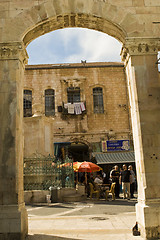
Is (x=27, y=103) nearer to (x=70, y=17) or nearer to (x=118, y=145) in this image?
(x=118, y=145)

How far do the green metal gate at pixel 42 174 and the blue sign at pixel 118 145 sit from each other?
11.3 metres

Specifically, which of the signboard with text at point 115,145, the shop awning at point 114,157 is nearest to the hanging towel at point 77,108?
the signboard with text at point 115,145

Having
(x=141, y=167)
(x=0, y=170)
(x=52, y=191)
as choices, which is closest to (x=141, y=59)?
(x=141, y=167)

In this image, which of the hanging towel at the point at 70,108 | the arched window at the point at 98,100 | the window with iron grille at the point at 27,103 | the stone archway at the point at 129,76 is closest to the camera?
the stone archway at the point at 129,76

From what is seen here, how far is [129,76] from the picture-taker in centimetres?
761

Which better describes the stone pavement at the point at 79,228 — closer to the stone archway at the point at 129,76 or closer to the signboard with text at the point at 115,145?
the stone archway at the point at 129,76

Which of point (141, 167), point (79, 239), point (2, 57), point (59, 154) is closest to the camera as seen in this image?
point (79, 239)

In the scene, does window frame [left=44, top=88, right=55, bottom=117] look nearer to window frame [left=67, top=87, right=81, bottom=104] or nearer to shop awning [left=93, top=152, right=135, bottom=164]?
window frame [left=67, top=87, right=81, bottom=104]

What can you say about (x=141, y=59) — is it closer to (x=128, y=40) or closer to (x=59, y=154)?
(x=128, y=40)

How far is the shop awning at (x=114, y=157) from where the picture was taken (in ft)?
78.5

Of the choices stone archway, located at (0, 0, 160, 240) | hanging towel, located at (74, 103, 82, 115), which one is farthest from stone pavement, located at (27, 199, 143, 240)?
hanging towel, located at (74, 103, 82, 115)

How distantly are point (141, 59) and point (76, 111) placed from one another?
742 inches

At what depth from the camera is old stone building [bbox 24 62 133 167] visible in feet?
84.5

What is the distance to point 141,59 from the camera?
7227 mm
